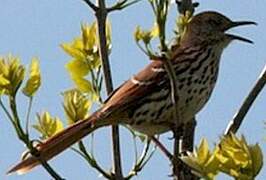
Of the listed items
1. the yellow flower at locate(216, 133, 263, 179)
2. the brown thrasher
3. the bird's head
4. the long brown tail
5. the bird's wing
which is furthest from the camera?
the bird's head

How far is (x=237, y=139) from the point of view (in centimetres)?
162

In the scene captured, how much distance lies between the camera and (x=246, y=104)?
2332 millimetres

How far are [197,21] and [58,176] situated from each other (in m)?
2.04

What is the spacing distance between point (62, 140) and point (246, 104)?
0.66 metres

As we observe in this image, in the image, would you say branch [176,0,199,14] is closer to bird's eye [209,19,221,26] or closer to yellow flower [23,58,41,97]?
yellow flower [23,58,41,97]

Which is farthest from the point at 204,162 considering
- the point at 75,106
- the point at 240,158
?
the point at 75,106

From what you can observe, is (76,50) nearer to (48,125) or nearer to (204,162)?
(48,125)

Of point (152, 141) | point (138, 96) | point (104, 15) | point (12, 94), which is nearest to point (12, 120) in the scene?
point (12, 94)

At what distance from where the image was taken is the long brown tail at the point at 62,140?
2.40m

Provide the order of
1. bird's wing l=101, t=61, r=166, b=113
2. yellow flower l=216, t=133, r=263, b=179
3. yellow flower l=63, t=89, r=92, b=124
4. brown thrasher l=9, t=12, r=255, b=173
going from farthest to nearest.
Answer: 1. bird's wing l=101, t=61, r=166, b=113
2. brown thrasher l=9, t=12, r=255, b=173
3. yellow flower l=63, t=89, r=92, b=124
4. yellow flower l=216, t=133, r=263, b=179

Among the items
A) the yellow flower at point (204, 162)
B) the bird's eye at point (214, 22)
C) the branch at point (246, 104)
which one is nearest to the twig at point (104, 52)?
the branch at point (246, 104)

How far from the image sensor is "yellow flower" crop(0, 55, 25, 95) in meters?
2.11

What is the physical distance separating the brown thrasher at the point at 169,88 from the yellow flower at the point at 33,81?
748mm

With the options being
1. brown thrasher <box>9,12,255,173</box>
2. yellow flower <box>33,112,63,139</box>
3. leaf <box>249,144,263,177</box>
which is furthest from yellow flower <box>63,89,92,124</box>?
leaf <box>249,144,263,177</box>
